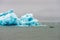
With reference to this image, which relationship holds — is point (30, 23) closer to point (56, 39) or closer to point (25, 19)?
point (25, 19)

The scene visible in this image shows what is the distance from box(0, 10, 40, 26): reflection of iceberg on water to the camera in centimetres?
1073

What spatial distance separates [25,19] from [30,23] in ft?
1.15

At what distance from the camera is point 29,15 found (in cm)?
1136

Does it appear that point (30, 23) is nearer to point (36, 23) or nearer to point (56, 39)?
point (36, 23)

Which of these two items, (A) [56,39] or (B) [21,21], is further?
(B) [21,21]

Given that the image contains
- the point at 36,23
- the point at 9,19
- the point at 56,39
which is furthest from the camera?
the point at 36,23

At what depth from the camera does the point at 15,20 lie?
10781 mm

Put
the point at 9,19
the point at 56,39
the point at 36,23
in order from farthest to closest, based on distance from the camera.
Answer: the point at 36,23, the point at 9,19, the point at 56,39

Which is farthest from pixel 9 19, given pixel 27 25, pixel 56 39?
pixel 56 39

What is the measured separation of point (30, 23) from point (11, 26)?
0.87 m

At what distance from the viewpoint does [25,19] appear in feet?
36.3

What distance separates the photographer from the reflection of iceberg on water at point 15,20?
10727 millimetres

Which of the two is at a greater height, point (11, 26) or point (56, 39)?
point (56, 39)

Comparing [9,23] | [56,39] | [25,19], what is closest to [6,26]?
[9,23]
